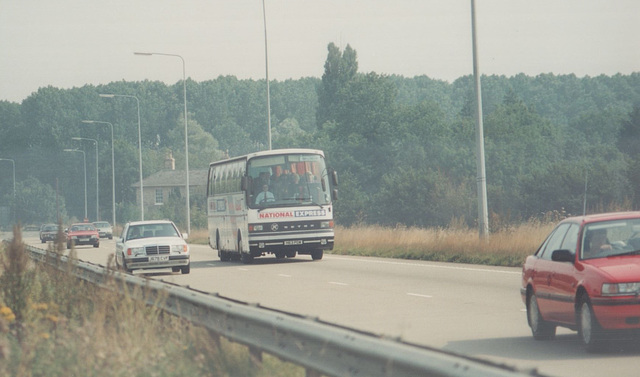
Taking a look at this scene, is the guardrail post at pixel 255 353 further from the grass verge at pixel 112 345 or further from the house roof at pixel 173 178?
the house roof at pixel 173 178

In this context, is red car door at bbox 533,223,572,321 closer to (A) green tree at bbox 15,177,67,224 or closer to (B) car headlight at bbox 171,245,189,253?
(B) car headlight at bbox 171,245,189,253

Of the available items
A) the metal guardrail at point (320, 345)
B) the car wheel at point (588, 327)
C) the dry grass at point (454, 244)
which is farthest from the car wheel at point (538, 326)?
the dry grass at point (454, 244)

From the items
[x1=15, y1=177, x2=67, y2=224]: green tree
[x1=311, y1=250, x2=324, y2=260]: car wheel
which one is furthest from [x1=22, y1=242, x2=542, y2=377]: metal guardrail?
[x1=15, y1=177, x2=67, y2=224]: green tree

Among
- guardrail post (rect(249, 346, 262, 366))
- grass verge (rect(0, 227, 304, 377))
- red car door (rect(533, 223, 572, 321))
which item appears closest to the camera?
guardrail post (rect(249, 346, 262, 366))

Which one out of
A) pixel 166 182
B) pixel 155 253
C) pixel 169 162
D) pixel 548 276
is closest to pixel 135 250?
pixel 155 253

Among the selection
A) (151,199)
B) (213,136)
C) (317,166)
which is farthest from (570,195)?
(213,136)

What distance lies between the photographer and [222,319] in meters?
8.48

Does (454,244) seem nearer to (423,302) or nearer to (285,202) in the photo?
(285,202)

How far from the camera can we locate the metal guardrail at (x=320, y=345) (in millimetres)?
5061

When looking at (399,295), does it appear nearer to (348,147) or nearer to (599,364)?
(599,364)

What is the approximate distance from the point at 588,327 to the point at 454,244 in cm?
2017

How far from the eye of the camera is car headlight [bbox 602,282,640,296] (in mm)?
10625

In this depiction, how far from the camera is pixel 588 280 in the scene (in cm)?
1088

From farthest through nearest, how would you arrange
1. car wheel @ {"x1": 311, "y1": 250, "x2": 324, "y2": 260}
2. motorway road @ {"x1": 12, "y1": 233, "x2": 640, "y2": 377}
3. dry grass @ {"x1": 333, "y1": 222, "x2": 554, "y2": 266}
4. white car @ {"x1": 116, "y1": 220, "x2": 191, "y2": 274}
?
car wheel @ {"x1": 311, "y1": 250, "x2": 324, "y2": 260} → white car @ {"x1": 116, "y1": 220, "x2": 191, "y2": 274} → dry grass @ {"x1": 333, "y1": 222, "x2": 554, "y2": 266} → motorway road @ {"x1": 12, "y1": 233, "x2": 640, "y2": 377}
